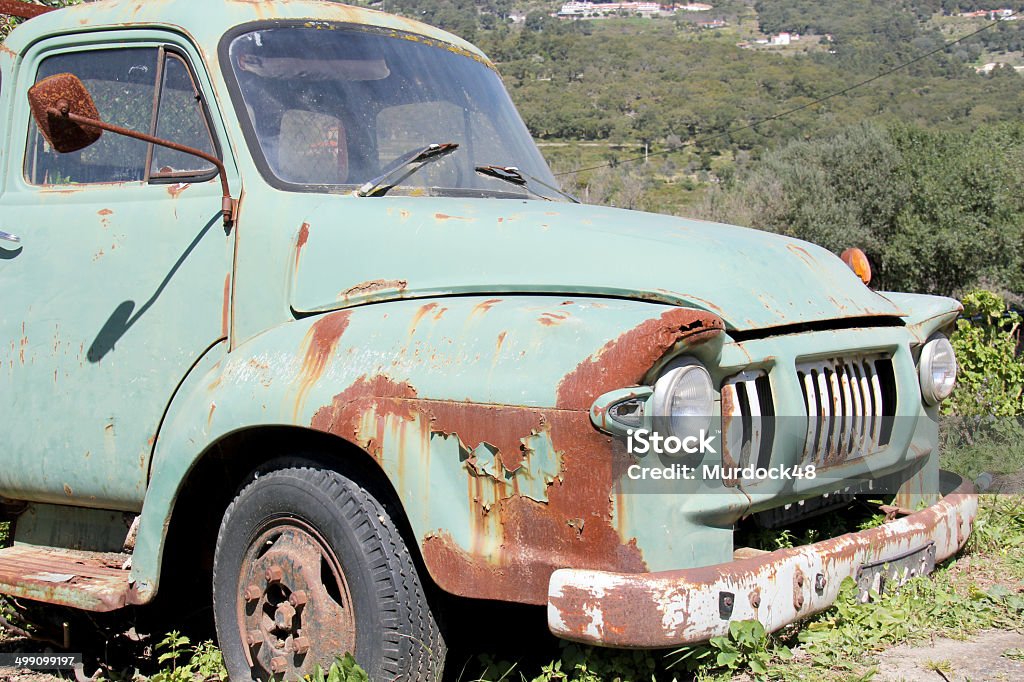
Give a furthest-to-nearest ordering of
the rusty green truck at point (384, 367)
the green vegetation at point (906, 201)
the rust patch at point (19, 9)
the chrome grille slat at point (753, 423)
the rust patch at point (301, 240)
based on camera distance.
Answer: the green vegetation at point (906, 201) → the rust patch at point (19, 9) → the rust patch at point (301, 240) → the chrome grille slat at point (753, 423) → the rusty green truck at point (384, 367)

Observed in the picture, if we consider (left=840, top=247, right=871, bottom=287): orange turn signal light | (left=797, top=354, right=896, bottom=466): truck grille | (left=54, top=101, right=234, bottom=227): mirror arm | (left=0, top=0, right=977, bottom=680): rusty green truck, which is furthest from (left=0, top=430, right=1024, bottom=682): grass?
(left=54, top=101, right=234, bottom=227): mirror arm

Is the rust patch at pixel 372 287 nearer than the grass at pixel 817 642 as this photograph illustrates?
No

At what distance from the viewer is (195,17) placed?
3846 millimetres

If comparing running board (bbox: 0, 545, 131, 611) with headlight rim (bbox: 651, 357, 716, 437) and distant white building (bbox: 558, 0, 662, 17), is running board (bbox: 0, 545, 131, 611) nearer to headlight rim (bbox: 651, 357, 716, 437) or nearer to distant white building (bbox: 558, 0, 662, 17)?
headlight rim (bbox: 651, 357, 716, 437)

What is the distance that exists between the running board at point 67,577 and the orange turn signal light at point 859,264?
2.89 meters

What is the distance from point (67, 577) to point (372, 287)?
4.86 feet

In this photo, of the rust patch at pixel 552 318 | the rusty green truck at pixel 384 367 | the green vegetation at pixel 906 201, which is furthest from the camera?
the green vegetation at pixel 906 201

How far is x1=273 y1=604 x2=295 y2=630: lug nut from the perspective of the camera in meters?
3.19

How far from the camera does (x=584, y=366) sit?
8.86 ft

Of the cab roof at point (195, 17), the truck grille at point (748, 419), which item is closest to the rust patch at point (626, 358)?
the truck grille at point (748, 419)

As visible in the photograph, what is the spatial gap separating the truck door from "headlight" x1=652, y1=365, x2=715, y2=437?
1619 millimetres

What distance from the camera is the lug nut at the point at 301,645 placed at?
317cm

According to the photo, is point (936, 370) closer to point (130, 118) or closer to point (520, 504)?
point (520, 504)
